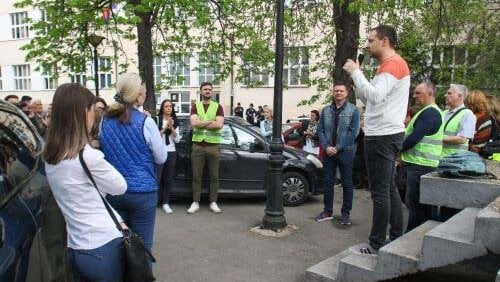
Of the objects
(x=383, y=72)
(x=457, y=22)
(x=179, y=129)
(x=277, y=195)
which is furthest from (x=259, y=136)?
(x=457, y=22)

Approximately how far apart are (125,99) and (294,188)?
15.8 ft

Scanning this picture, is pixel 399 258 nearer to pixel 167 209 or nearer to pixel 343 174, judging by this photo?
pixel 343 174

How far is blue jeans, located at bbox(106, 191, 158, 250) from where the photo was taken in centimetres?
359

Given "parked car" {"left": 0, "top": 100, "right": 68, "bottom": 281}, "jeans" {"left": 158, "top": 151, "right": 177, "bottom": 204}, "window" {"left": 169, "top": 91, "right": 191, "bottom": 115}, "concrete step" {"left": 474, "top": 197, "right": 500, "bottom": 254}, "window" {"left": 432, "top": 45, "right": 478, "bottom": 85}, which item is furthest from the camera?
"window" {"left": 169, "top": 91, "right": 191, "bottom": 115}

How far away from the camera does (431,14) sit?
11055 millimetres

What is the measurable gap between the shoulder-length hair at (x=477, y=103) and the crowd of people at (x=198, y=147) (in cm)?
1

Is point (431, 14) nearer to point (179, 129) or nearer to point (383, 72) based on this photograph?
point (179, 129)

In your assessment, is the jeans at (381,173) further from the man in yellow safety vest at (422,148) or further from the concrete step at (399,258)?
the man in yellow safety vest at (422,148)

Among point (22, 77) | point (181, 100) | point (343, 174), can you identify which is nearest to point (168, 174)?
point (343, 174)

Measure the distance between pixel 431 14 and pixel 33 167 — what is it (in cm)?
1033

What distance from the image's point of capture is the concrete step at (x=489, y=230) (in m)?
3.29

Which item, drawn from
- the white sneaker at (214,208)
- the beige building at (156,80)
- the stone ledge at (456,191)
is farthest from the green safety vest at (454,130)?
the beige building at (156,80)

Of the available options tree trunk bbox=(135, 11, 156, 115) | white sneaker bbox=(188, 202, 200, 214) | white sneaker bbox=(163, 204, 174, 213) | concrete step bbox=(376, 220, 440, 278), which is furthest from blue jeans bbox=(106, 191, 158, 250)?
tree trunk bbox=(135, 11, 156, 115)

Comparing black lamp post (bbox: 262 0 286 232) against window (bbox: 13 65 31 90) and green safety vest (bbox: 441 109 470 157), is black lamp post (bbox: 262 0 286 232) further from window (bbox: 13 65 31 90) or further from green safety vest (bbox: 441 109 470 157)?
window (bbox: 13 65 31 90)
